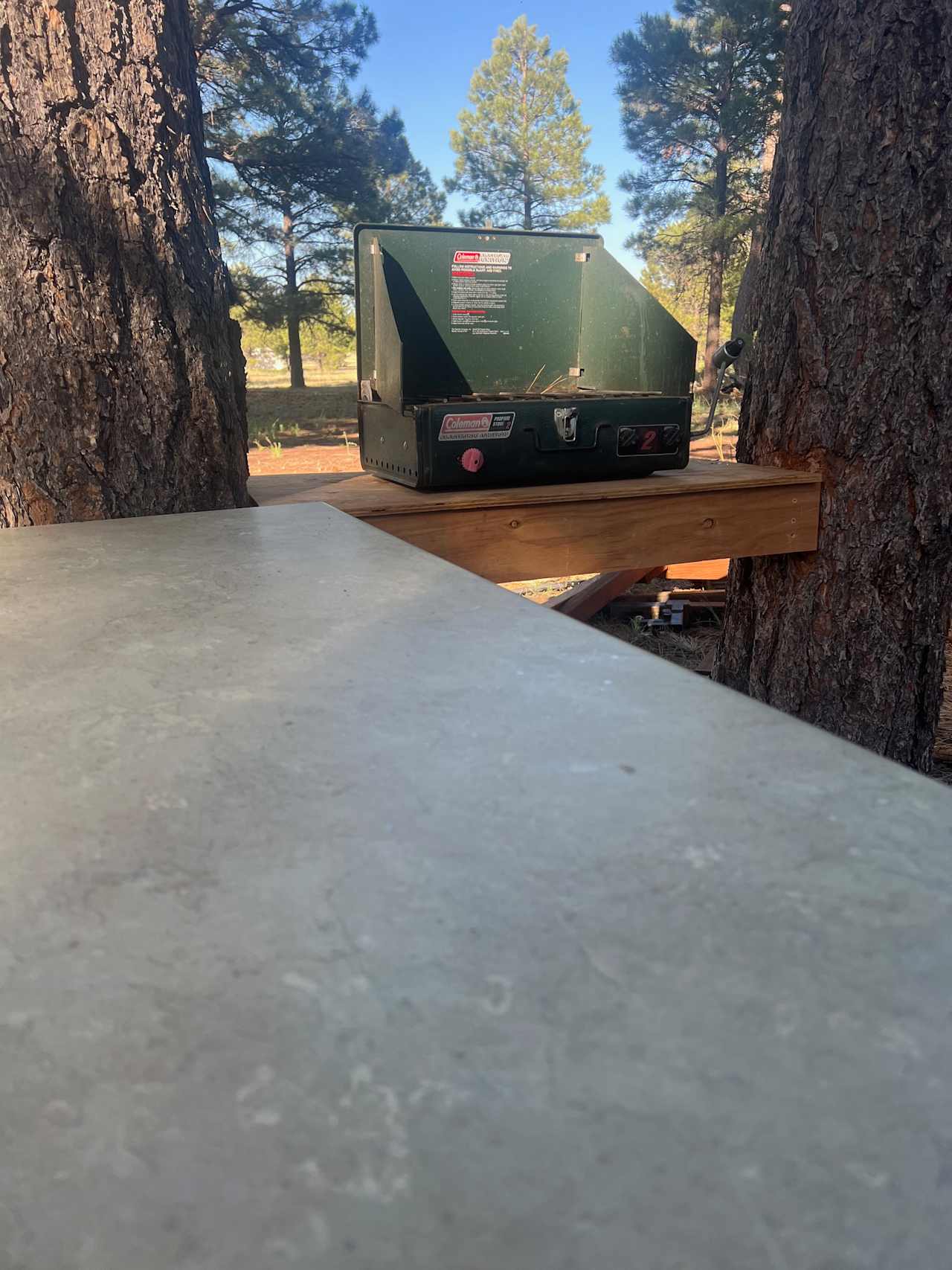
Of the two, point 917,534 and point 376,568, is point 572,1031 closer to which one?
point 376,568

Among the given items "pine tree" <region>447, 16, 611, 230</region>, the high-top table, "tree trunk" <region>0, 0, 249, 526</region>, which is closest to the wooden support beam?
the high-top table

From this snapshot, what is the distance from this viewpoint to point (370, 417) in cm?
257

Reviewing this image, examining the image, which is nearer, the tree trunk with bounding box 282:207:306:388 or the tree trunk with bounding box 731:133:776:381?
the tree trunk with bounding box 731:133:776:381

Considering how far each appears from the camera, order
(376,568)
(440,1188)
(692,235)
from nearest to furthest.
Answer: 1. (440,1188)
2. (376,568)
3. (692,235)

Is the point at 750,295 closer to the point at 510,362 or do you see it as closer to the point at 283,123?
the point at 510,362

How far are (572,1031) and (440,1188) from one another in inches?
2.9

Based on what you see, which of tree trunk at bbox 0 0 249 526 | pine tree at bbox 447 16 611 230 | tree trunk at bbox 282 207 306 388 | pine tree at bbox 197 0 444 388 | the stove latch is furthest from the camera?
pine tree at bbox 447 16 611 230

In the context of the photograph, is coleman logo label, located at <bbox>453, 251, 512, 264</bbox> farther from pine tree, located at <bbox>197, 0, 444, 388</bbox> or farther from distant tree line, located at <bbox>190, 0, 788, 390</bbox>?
pine tree, located at <bbox>197, 0, 444, 388</bbox>

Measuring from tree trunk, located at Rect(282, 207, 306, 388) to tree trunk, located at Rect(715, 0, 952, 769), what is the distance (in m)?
10.7

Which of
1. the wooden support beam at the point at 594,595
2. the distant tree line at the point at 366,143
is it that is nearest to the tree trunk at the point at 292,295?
the distant tree line at the point at 366,143

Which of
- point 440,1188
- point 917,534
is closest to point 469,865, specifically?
point 440,1188

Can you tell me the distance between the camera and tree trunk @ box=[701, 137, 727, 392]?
1203 cm

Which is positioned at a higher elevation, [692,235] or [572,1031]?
[692,235]

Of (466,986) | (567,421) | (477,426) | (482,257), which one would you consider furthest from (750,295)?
(466,986)
